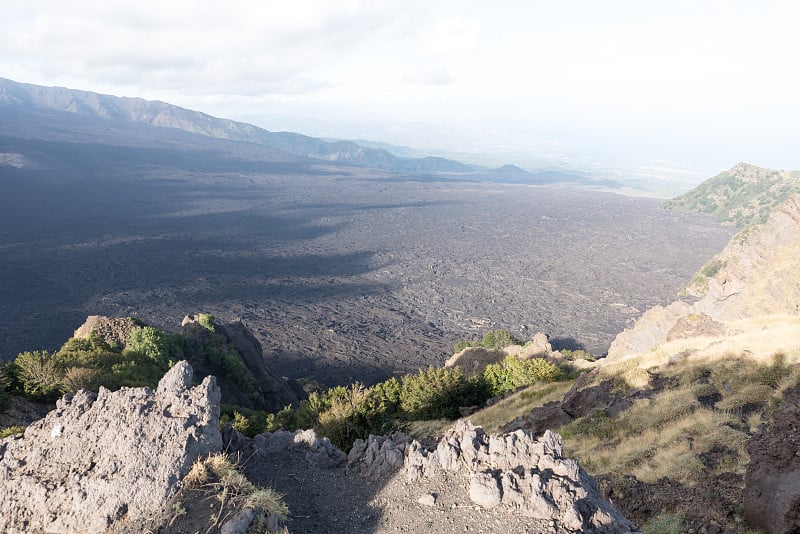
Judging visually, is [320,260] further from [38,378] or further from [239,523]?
[239,523]

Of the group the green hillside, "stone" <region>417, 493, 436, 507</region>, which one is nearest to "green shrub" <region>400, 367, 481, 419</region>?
"stone" <region>417, 493, 436, 507</region>

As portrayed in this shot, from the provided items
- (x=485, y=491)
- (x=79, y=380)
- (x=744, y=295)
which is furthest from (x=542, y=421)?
(x=744, y=295)

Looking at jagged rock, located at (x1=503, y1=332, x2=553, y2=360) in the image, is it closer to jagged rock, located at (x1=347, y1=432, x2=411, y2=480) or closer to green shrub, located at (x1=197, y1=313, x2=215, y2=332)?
jagged rock, located at (x1=347, y1=432, x2=411, y2=480)

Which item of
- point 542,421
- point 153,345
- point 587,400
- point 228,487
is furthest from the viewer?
point 153,345

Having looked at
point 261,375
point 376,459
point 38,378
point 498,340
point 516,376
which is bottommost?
point 261,375

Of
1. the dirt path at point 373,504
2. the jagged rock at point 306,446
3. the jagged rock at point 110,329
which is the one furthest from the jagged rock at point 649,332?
the jagged rock at point 110,329

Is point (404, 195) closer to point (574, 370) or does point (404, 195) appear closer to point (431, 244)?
point (431, 244)
